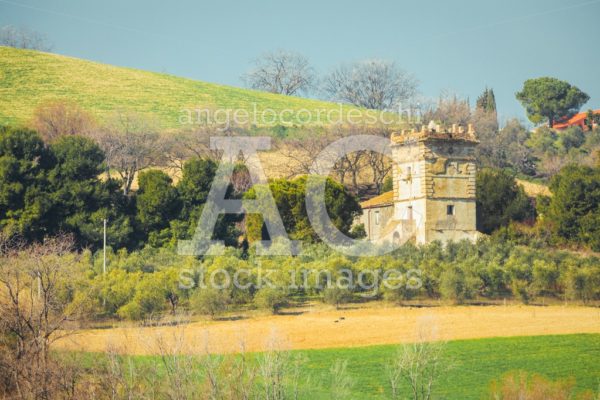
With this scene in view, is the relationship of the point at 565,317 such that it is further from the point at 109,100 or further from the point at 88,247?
the point at 109,100

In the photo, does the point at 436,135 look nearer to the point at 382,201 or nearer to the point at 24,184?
the point at 382,201

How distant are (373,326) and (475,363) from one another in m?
7.25

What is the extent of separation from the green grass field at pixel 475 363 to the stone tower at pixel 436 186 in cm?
1747

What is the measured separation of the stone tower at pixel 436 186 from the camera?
51156 millimetres

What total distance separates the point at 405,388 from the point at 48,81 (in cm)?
6610

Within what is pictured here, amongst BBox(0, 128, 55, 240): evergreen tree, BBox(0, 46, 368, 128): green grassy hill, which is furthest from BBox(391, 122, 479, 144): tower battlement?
BBox(0, 46, 368, 128): green grassy hill

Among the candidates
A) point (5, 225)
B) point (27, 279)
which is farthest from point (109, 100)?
point (27, 279)

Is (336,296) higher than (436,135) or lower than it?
lower

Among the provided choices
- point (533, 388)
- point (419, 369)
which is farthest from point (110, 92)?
point (533, 388)

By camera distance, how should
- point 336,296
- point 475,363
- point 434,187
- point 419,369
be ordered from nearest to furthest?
point 419,369, point 475,363, point 336,296, point 434,187

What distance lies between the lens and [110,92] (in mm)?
88875

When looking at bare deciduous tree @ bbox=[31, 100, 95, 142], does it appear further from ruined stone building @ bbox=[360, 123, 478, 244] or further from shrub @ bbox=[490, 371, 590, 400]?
shrub @ bbox=[490, 371, 590, 400]

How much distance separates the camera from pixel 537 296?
43.8 m

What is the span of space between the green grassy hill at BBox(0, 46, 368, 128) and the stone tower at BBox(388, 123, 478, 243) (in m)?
32.9
